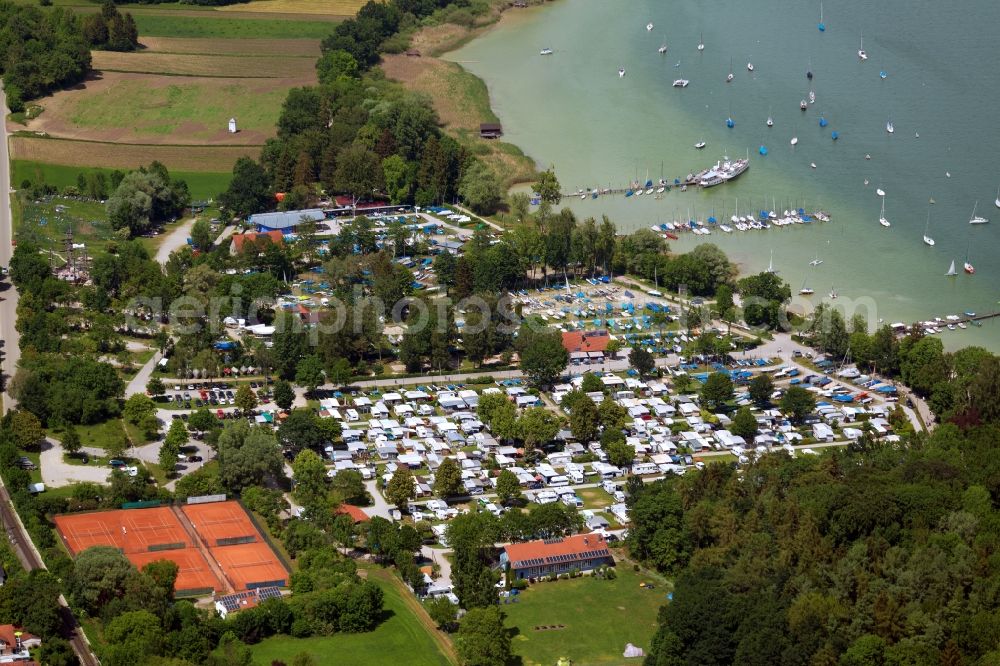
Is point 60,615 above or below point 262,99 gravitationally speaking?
below

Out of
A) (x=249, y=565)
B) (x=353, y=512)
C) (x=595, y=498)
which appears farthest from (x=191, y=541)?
(x=595, y=498)

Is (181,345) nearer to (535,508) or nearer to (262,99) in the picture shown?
(535,508)

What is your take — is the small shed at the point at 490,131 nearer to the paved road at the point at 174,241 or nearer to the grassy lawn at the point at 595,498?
the paved road at the point at 174,241

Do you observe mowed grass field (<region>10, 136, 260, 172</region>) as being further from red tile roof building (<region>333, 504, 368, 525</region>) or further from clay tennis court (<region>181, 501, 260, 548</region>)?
red tile roof building (<region>333, 504, 368, 525</region>)

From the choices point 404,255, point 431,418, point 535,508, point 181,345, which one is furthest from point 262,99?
point 535,508

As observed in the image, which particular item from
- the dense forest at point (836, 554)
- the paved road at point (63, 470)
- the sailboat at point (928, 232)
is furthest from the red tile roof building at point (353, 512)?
the sailboat at point (928, 232)
